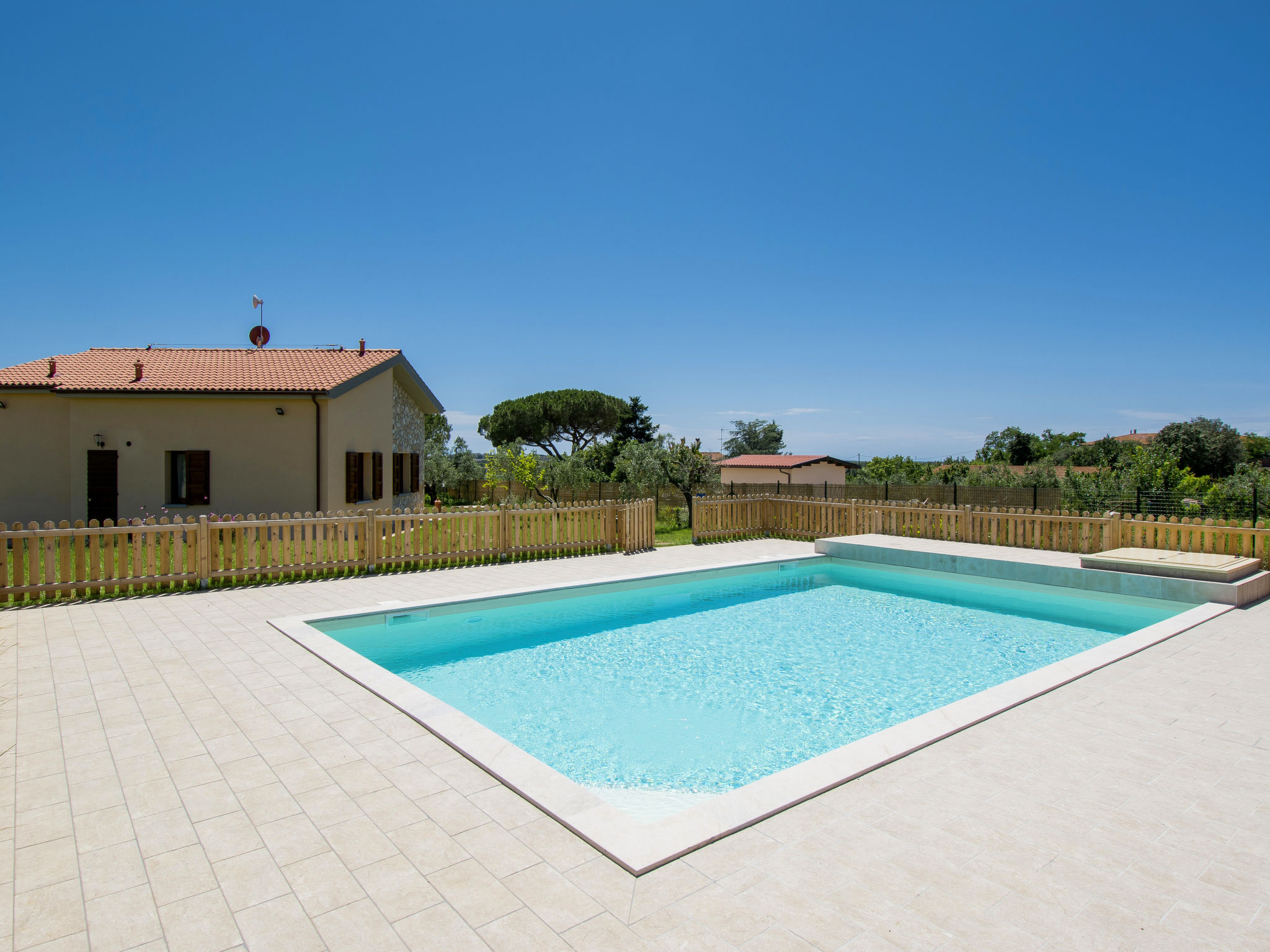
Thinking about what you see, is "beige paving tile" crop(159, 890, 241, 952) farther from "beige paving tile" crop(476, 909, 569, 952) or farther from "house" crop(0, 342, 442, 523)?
"house" crop(0, 342, 442, 523)

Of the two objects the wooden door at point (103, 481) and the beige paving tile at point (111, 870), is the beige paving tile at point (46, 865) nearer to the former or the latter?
the beige paving tile at point (111, 870)

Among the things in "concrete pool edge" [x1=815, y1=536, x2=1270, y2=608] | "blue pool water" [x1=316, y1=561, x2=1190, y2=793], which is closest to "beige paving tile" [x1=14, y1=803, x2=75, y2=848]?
"blue pool water" [x1=316, y1=561, x2=1190, y2=793]

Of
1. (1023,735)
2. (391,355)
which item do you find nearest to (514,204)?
(391,355)

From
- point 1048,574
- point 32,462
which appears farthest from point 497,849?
point 32,462

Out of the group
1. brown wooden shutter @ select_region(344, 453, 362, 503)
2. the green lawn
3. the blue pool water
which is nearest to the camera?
the blue pool water

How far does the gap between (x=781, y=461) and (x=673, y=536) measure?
29.1 m

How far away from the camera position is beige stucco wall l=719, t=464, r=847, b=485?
146 feet

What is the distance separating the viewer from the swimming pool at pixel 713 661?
192 inches

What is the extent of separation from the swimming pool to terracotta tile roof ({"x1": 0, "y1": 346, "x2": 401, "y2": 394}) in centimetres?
843

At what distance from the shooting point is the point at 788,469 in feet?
143

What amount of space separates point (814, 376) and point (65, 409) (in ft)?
126

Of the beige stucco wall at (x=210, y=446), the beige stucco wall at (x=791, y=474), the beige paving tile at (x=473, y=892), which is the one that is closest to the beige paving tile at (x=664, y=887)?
the beige paving tile at (x=473, y=892)

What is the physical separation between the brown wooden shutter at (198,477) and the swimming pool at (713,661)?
830 centimetres

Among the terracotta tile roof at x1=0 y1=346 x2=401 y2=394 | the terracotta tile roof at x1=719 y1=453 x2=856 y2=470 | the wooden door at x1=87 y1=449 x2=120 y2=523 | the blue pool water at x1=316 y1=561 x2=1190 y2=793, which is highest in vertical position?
the terracotta tile roof at x1=0 y1=346 x2=401 y2=394
